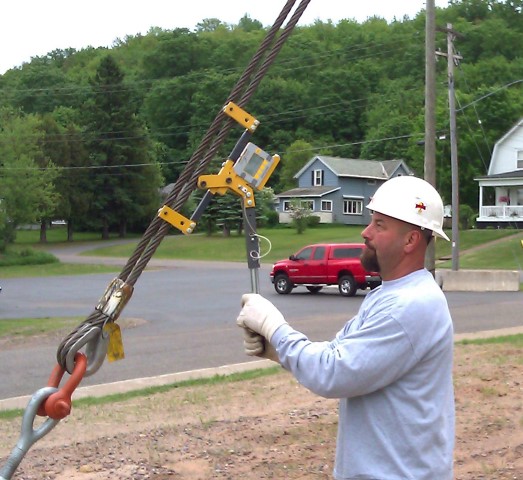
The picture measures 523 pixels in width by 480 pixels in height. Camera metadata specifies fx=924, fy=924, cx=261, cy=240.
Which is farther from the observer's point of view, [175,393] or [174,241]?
[174,241]

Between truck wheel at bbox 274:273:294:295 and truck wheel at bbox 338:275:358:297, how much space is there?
6.48ft

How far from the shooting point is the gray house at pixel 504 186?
6197 centimetres

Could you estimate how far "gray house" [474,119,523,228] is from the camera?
61969 mm

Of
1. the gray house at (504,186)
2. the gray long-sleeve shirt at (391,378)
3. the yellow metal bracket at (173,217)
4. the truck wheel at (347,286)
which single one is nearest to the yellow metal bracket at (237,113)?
Result: the yellow metal bracket at (173,217)

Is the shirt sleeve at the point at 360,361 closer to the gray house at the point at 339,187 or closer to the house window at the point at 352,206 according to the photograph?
the gray house at the point at 339,187

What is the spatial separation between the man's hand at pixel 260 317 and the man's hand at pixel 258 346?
0.11 ft

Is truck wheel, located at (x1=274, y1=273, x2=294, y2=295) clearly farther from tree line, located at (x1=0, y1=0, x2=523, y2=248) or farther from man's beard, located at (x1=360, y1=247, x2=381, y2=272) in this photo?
tree line, located at (x1=0, y1=0, x2=523, y2=248)

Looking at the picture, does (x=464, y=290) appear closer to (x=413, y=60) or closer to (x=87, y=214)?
(x=87, y=214)

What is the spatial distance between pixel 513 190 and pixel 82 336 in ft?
212

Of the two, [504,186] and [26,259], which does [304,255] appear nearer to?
[26,259]

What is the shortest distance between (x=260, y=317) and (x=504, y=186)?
207ft

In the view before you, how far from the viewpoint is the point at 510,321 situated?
1933cm

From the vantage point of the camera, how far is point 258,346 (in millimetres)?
3283

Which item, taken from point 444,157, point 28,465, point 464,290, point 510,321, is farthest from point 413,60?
point 28,465
